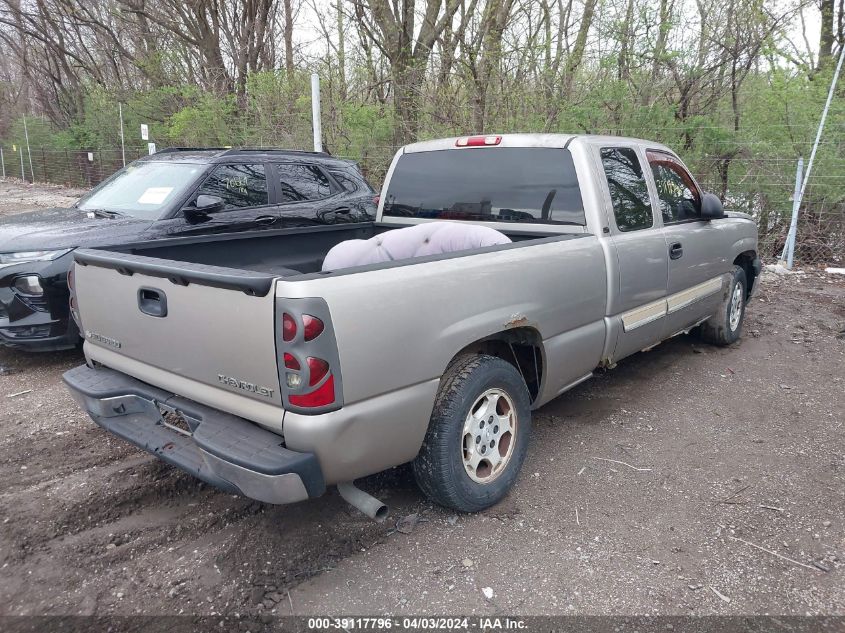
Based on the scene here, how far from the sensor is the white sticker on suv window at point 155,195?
5750 mm

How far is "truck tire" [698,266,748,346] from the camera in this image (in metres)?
5.75

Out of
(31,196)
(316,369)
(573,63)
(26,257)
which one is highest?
(573,63)

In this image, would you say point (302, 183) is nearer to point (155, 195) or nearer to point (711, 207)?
point (155, 195)

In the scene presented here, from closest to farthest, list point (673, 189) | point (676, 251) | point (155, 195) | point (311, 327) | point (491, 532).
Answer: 1. point (311, 327)
2. point (491, 532)
3. point (676, 251)
4. point (673, 189)
5. point (155, 195)

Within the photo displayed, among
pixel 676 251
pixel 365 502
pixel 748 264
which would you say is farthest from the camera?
pixel 748 264

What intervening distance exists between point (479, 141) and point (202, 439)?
282cm

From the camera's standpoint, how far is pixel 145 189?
19.7 feet

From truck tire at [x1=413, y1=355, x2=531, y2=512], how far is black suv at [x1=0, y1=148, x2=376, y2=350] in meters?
2.18

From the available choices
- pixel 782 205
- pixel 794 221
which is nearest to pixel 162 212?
pixel 794 221

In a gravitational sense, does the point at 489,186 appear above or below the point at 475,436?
above

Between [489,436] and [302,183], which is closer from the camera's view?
[489,436]

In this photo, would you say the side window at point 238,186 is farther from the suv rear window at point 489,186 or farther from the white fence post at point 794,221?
the white fence post at point 794,221

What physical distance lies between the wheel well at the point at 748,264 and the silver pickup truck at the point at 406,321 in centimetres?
160

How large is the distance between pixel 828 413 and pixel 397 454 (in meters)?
3.53
